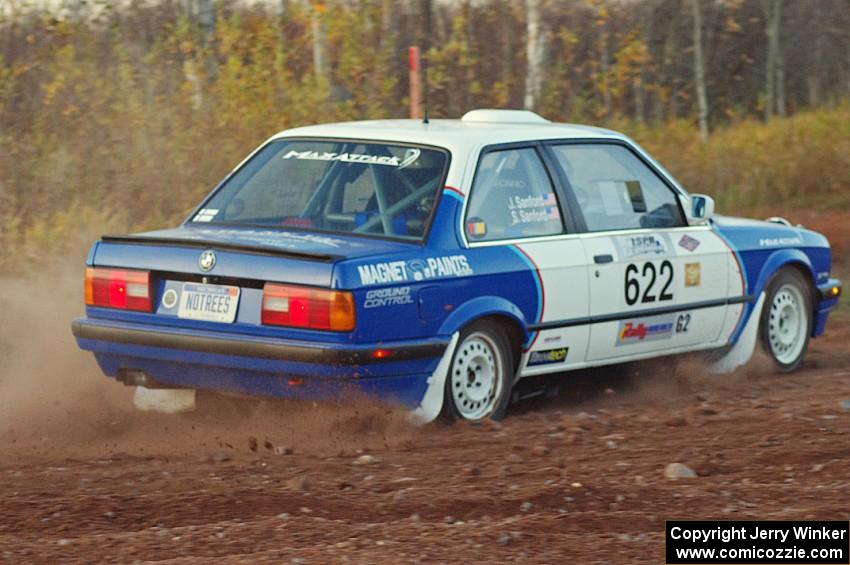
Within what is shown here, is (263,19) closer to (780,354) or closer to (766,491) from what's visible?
(780,354)

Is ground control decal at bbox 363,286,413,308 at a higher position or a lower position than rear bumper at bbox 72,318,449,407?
higher

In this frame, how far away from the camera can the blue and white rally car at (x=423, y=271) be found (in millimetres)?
6496

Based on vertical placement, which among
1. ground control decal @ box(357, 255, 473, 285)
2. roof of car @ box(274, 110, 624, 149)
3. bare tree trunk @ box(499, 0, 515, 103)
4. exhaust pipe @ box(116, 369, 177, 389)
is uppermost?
bare tree trunk @ box(499, 0, 515, 103)

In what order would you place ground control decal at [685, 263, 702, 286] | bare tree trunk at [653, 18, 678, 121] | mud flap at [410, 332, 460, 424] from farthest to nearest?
bare tree trunk at [653, 18, 678, 121], ground control decal at [685, 263, 702, 286], mud flap at [410, 332, 460, 424]

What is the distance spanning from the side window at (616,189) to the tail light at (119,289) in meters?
2.28

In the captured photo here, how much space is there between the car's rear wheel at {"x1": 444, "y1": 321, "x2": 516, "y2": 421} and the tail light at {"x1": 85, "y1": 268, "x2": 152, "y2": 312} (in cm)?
146

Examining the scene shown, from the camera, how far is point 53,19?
571 inches

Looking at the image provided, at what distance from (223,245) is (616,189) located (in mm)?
2433

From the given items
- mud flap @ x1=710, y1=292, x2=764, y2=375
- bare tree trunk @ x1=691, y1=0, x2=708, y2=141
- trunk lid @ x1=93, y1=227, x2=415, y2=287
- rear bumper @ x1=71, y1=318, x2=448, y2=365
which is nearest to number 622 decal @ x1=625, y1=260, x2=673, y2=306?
mud flap @ x1=710, y1=292, x2=764, y2=375

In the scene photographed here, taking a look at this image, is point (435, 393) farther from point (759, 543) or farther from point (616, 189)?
point (759, 543)

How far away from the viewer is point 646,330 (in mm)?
8008


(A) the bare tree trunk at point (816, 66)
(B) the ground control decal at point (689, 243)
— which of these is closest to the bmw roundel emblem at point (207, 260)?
(B) the ground control decal at point (689, 243)

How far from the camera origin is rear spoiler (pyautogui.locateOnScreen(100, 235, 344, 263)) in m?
6.43

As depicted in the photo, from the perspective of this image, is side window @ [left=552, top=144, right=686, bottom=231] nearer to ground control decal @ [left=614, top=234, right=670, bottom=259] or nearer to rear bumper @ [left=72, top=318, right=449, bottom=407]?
ground control decal @ [left=614, top=234, right=670, bottom=259]
